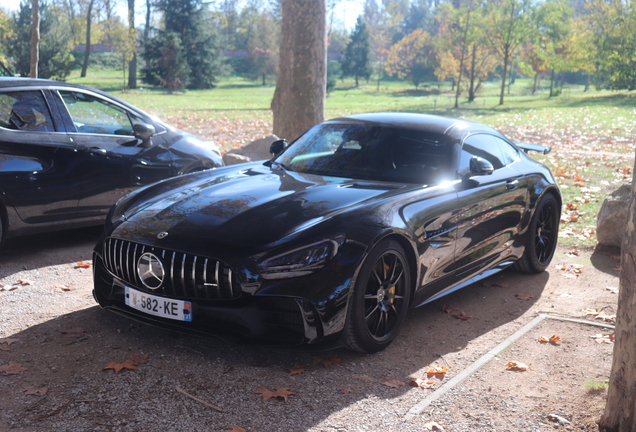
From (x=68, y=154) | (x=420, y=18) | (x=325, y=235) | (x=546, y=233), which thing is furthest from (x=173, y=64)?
(x=420, y=18)

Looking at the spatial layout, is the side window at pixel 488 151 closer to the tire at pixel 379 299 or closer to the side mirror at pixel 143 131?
the tire at pixel 379 299

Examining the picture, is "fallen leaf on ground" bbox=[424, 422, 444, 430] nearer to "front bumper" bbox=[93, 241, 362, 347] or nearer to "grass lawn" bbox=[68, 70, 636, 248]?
"front bumper" bbox=[93, 241, 362, 347]

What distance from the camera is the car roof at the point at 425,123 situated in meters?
5.36

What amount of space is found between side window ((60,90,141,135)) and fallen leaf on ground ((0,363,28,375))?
10.7 ft

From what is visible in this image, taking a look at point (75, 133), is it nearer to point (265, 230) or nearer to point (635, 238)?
point (265, 230)

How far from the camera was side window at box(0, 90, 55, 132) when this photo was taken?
19.8 feet

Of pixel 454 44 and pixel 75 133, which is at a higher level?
pixel 454 44

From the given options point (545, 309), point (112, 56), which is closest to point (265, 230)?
point (545, 309)

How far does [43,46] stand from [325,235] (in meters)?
43.7

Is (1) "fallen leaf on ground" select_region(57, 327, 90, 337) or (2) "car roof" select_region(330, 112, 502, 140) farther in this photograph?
(2) "car roof" select_region(330, 112, 502, 140)

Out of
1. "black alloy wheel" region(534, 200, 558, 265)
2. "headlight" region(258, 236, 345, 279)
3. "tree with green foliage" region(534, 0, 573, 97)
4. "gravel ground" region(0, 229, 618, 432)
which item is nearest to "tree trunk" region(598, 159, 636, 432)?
"gravel ground" region(0, 229, 618, 432)

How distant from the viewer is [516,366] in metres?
4.20

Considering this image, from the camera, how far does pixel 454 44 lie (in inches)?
1829

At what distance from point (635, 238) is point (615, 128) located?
19682 mm
